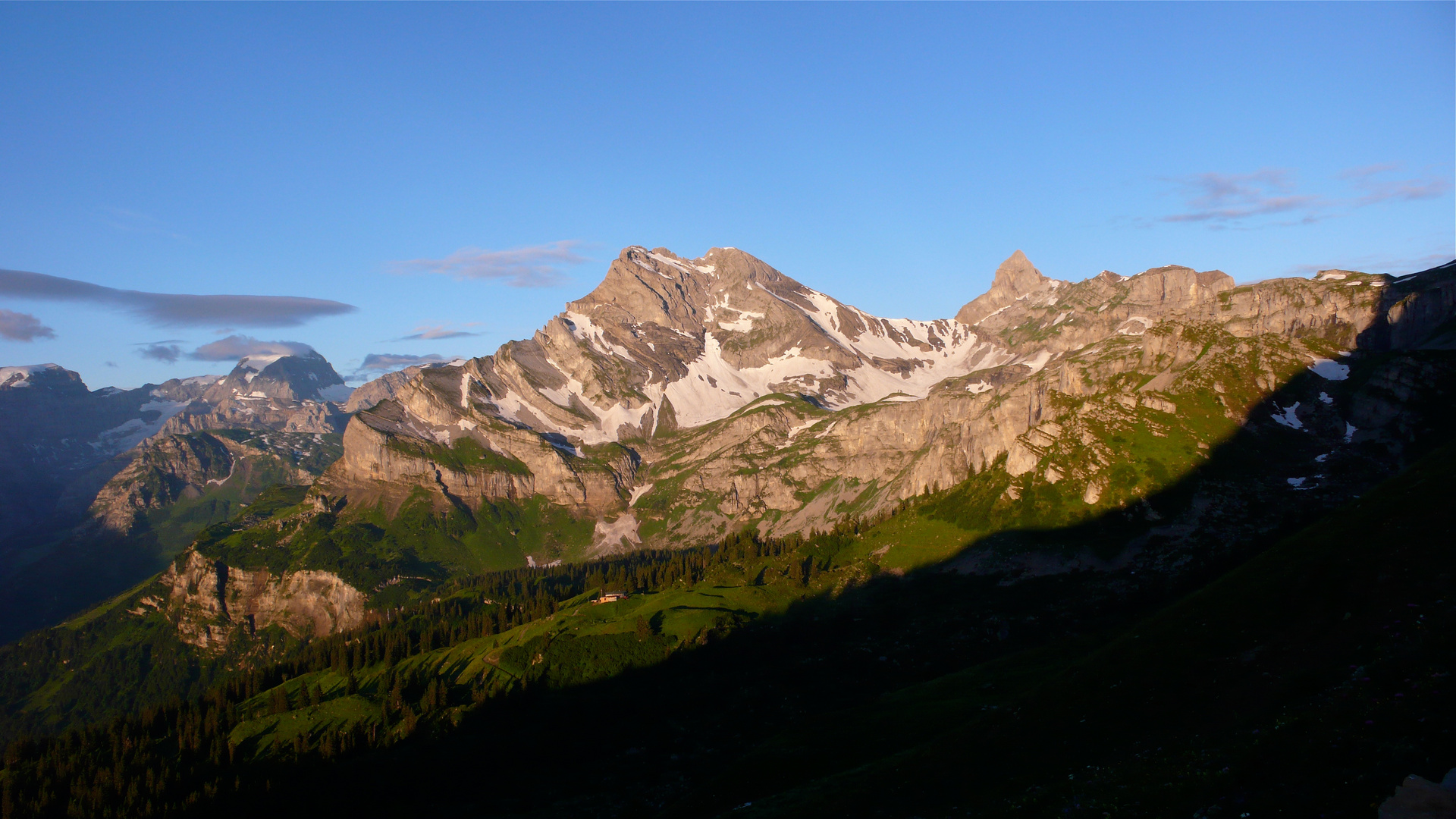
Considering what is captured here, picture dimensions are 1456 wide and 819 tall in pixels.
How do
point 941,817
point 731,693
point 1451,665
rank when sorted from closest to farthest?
point 1451,665 < point 941,817 < point 731,693

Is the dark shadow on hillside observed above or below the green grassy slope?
below

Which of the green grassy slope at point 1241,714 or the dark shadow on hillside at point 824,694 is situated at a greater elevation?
the green grassy slope at point 1241,714

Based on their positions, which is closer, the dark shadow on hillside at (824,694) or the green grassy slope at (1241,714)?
the green grassy slope at (1241,714)

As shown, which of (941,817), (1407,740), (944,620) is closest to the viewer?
(1407,740)

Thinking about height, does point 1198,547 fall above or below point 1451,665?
below

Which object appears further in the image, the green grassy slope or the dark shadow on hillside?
the dark shadow on hillside

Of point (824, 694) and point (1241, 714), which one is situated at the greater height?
point (1241, 714)

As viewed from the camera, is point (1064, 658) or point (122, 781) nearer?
point (1064, 658)

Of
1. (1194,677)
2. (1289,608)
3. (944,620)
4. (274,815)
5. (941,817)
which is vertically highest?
(1289,608)

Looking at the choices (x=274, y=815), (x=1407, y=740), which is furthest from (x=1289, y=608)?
(x=274, y=815)

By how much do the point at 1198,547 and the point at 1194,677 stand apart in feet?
391

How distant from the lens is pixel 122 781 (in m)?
153

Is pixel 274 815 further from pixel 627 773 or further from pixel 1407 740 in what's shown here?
pixel 1407 740

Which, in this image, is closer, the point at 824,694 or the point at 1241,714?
the point at 1241,714
